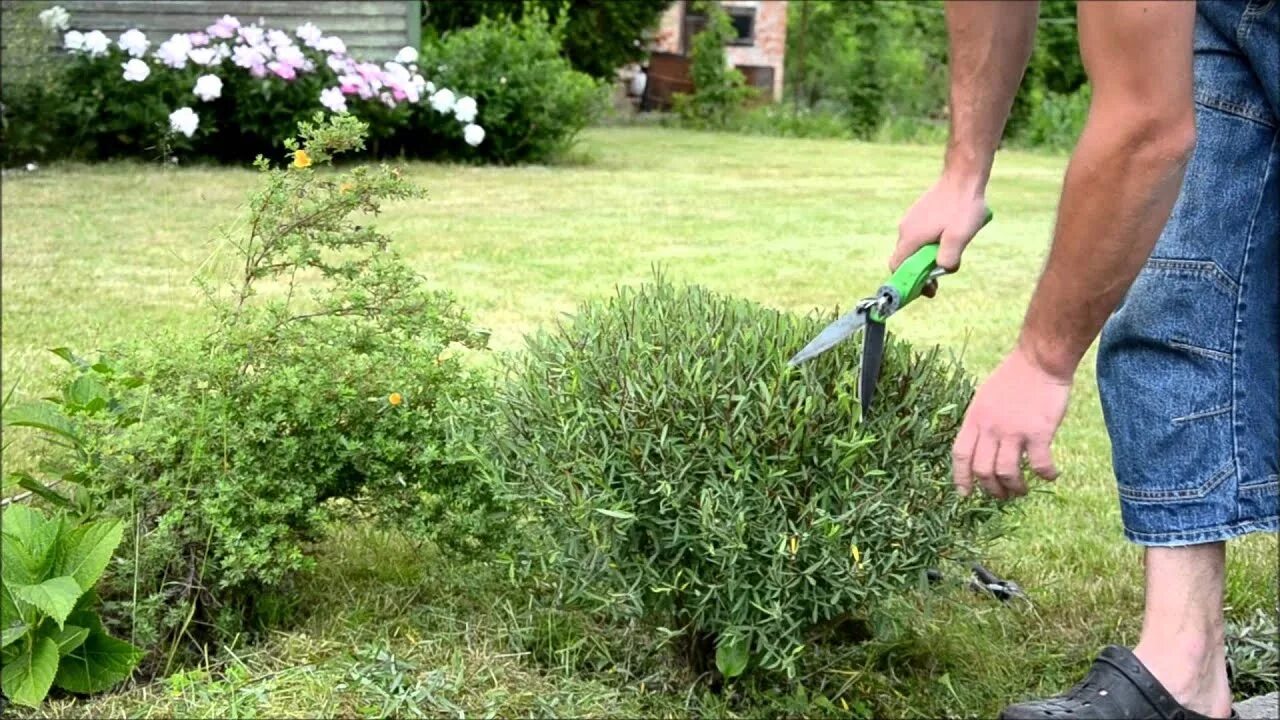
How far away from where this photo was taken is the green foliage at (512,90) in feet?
37.7

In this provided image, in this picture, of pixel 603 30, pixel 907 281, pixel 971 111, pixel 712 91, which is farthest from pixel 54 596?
pixel 712 91

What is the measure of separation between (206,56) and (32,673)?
8558 millimetres

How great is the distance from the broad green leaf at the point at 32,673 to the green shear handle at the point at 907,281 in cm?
136

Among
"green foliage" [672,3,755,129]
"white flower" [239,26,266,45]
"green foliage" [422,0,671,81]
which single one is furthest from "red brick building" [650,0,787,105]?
"white flower" [239,26,266,45]

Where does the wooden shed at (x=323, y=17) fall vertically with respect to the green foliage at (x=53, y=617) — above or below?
above

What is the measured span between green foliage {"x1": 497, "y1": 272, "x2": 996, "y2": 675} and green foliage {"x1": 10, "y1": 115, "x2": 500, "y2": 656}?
27 cm

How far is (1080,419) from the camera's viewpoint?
424 centimetres

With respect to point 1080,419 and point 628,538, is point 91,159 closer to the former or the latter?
point 1080,419

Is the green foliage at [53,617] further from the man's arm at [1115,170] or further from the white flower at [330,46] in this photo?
the white flower at [330,46]

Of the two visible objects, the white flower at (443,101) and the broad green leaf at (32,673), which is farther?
the white flower at (443,101)

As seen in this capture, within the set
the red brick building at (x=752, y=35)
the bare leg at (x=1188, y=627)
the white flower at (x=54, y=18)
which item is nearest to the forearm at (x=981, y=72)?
the bare leg at (x=1188, y=627)

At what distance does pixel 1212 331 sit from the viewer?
83.1 inches

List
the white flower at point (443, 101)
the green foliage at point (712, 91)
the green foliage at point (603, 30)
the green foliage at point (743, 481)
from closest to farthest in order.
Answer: the green foliage at point (743, 481)
the white flower at point (443, 101)
the green foliage at point (603, 30)
the green foliage at point (712, 91)

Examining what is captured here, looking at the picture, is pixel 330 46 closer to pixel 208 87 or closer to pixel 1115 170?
pixel 208 87
